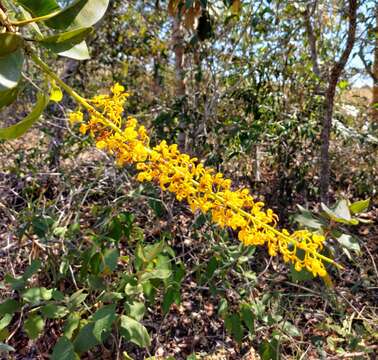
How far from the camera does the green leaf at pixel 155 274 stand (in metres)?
Result: 1.52

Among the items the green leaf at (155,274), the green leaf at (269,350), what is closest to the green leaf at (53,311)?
the green leaf at (155,274)

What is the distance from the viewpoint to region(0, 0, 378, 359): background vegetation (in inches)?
62.2

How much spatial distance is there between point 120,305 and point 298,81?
215cm

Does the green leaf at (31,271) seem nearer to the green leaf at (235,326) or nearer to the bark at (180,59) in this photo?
the green leaf at (235,326)

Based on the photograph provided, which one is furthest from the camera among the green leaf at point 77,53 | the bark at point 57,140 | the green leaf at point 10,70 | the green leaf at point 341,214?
the bark at point 57,140

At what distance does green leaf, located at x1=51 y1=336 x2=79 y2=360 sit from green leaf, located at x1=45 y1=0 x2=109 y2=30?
113cm

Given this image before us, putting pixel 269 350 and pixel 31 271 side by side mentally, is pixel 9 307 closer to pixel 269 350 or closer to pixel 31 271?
pixel 31 271

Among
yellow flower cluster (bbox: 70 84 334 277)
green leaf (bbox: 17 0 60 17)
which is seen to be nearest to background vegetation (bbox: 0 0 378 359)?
green leaf (bbox: 17 0 60 17)

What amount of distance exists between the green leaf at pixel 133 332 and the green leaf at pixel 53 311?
0.82 feet

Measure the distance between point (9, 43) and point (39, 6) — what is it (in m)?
0.14

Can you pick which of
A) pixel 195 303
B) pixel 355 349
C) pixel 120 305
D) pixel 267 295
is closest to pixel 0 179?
pixel 120 305

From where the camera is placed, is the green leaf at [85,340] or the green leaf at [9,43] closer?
the green leaf at [9,43]

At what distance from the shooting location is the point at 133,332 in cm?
143

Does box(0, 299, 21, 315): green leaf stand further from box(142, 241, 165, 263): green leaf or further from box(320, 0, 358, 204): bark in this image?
box(320, 0, 358, 204): bark
